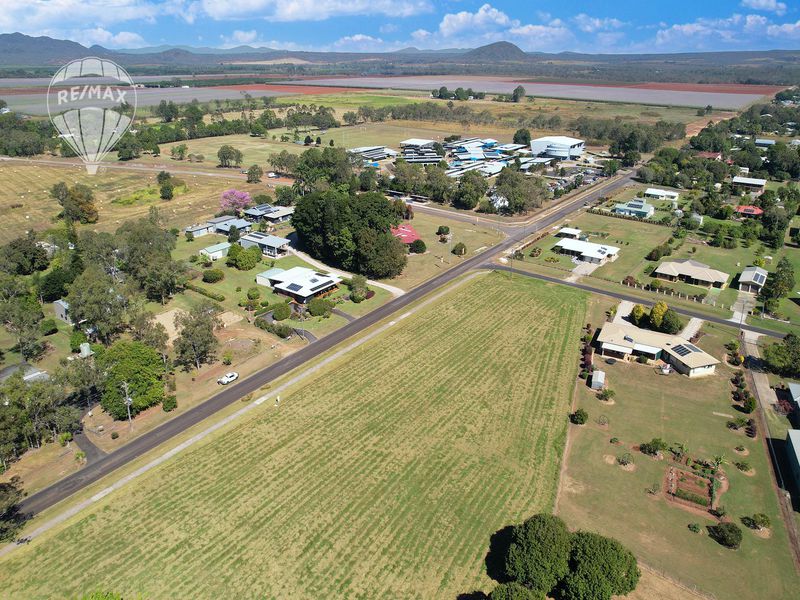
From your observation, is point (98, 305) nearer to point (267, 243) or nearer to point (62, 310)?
point (62, 310)

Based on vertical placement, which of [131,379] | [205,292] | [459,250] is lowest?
[205,292]

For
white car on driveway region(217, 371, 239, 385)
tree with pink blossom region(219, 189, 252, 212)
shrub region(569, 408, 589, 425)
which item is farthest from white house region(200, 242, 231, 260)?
shrub region(569, 408, 589, 425)

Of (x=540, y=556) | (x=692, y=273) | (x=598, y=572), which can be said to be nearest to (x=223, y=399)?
(x=540, y=556)

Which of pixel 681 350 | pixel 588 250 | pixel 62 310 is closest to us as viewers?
pixel 681 350

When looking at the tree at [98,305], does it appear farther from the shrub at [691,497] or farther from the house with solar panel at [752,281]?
the house with solar panel at [752,281]

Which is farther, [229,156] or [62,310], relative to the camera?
[229,156]

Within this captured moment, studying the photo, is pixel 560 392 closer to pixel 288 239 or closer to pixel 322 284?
pixel 322 284
